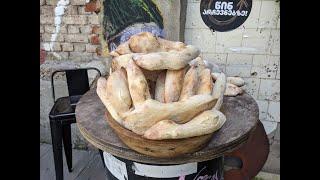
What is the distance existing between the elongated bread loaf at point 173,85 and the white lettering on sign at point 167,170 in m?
0.37

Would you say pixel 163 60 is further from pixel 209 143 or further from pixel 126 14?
pixel 126 14

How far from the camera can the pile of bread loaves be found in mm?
1343

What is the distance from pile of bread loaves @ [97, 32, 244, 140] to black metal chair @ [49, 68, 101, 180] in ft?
2.63

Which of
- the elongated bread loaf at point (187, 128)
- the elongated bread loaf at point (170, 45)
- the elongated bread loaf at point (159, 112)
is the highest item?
the elongated bread loaf at point (170, 45)

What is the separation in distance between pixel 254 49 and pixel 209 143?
1284 mm

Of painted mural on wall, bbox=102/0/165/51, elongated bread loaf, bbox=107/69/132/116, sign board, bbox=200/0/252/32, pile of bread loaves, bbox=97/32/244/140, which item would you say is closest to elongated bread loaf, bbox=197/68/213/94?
pile of bread loaves, bbox=97/32/244/140

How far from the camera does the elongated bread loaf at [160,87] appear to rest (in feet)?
4.94

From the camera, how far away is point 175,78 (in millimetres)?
1489

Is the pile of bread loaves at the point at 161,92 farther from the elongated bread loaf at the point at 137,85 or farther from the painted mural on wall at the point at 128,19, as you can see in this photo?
the painted mural on wall at the point at 128,19

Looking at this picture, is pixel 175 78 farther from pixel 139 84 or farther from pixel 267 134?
pixel 267 134

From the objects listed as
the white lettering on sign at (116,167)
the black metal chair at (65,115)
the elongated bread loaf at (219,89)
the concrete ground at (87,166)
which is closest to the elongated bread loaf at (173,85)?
the elongated bread loaf at (219,89)

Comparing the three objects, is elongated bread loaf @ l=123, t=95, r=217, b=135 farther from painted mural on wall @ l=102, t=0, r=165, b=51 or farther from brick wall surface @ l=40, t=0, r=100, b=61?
brick wall surface @ l=40, t=0, r=100, b=61

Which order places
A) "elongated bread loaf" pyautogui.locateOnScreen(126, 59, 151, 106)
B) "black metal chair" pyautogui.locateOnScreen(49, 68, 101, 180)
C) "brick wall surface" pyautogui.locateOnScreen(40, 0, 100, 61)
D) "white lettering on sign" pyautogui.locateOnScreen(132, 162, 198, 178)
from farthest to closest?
"brick wall surface" pyautogui.locateOnScreen(40, 0, 100, 61) < "black metal chair" pyautogui.locateOnScreen(49, 68, 101, 180) < "white lettering on sign" pyautogui.locateOnScreen(132, 162, 198, 178) < "elongated bread loaf" pyautogui.locateOnScreen(126, 59, 151, 106)

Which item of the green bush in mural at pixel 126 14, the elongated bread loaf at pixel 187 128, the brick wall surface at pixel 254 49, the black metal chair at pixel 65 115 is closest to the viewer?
the elongated bread loaf at pixel 187 128
